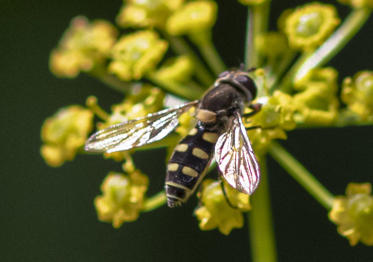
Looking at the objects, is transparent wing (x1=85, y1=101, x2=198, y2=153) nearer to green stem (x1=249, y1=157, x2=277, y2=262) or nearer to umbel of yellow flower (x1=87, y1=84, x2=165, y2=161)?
umbel of yellow flower (x1=87, y1=84, x2=165, y2=161)

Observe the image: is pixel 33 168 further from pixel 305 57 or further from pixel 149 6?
pixel 305 57

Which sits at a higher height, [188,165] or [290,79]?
[290,79]

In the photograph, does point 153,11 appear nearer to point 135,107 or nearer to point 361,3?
point 135,107

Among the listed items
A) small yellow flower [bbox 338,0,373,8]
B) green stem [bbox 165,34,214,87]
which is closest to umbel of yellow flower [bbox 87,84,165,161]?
green stem [bbox 165,34,214,87]

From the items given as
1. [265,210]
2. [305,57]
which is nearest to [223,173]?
[265,210]

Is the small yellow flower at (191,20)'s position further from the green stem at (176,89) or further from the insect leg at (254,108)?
the insect leg at (254,108)

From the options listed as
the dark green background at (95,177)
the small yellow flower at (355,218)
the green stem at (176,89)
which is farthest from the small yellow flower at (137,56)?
the small yellow flower at (355,218)

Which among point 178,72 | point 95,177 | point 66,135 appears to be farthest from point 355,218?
point 95,177
